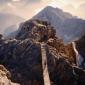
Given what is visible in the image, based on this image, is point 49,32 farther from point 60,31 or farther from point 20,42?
point 60,31

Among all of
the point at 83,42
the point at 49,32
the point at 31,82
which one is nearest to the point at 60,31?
the point at 83,42

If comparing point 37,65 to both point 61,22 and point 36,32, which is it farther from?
point 61,22

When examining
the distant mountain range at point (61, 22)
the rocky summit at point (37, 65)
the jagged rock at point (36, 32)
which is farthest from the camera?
the distant mountain range at point (61, 22)

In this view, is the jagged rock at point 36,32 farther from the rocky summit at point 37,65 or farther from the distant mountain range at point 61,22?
the distant mountain range at point 61,22

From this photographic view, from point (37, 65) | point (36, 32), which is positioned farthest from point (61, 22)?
point (37, 65)

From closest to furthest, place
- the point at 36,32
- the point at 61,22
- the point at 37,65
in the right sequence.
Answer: the point at 37,65 < the point at 36,32 < the point at 61,22

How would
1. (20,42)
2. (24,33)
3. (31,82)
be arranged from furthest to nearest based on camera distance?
1. (24,33)
2. (20,42)
3. (31,82)

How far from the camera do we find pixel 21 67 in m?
32.5

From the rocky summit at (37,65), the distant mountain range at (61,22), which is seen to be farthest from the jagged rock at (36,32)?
the distant mountain range at (61,22)

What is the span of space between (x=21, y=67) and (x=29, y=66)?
828 mm

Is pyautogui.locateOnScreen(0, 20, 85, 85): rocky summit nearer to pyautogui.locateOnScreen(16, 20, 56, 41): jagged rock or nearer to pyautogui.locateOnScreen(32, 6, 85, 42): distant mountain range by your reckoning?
pyautogui.locateOnScreen(16, 20, 56, 41): jagged rock


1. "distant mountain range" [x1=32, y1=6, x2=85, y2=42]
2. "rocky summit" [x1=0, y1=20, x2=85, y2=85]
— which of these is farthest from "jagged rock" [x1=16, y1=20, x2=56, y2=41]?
"distant mountain range" [x1=32, y1=6, x2=85, y2=42]

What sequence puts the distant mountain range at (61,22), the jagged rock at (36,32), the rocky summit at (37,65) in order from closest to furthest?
the rocky summit at (37,65)
the jagged rock at (36,32)
the distant mountain range at (61,22)

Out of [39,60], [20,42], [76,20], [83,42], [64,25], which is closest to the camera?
[39,60]
